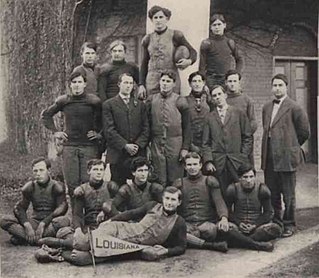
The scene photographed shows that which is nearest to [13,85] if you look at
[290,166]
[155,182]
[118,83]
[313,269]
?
[118,83]

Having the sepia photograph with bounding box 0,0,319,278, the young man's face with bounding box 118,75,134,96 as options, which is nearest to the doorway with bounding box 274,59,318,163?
the sepia photograph with bounding box 0,0,319,278

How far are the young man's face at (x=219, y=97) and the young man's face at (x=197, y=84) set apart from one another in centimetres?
7

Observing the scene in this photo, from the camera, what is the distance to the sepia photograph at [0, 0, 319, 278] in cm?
297

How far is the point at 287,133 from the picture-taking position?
3338 mm

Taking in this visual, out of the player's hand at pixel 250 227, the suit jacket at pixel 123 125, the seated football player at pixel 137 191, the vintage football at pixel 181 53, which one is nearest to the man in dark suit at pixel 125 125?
the suit jacket at pixel 123 125

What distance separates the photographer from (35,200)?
3193 millimetres

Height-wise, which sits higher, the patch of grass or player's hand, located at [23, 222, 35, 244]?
player's hand, located at [23, 222, 35, 244]

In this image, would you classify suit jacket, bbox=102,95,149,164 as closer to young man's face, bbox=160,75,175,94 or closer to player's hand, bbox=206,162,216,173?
young man's face, bbox=160,75,175,94

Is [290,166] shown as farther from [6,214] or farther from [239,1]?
[239,1]

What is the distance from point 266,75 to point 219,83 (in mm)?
1442

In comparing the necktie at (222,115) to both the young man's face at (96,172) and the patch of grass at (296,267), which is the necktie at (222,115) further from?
the patch of grass at (296,267)

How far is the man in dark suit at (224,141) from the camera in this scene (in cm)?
327

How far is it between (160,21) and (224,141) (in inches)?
29.6

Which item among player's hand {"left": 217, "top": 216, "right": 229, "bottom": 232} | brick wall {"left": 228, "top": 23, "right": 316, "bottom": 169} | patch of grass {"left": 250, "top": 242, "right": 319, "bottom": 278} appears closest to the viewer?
patch of grass {"left": 250, "top": 242, "right": 319, "bottom": 278}
